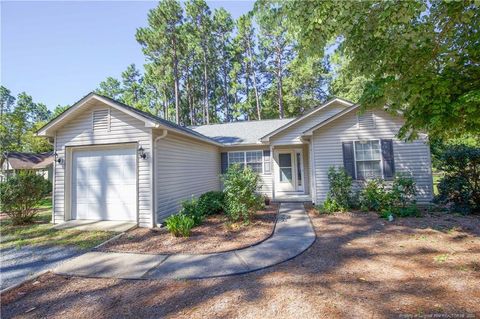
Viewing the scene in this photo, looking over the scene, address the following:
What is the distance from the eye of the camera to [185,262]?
4.32m

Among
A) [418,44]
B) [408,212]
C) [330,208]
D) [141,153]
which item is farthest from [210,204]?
[418,44]

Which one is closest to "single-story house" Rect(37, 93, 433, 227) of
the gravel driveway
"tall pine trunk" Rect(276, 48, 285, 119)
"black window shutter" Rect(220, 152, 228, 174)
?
"black window shutter" Rect(220, 152, 228, 174)

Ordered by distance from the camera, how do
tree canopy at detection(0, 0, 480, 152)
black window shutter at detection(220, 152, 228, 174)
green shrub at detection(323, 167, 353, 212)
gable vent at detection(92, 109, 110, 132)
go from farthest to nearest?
black window shutter at detection(220, 152, 228, 174), green shrub at detection(323, 167, 353, 212), gable vent at detection(92, 109, 110, 132), tree canopy at detection(0, 0, 480, 152)

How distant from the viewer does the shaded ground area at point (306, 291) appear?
276 centimetres

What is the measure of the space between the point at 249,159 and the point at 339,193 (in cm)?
524

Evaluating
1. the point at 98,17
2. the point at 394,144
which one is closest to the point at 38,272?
the point at 98,17

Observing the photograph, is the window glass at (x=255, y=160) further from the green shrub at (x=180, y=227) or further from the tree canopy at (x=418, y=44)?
the tree canopy at (x=418, y=44)

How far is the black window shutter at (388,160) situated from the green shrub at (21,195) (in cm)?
1245

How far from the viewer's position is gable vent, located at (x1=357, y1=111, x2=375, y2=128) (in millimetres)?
9031

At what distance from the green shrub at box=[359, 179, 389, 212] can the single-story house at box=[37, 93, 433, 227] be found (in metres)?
0.58

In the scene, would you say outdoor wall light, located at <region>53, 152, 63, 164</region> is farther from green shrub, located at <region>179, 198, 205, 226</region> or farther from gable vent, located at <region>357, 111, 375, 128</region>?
gable vent, located at <region>357, 111, 375, 128</region>

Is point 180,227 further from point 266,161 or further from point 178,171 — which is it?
point 266,161

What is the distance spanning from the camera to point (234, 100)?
29.1 m

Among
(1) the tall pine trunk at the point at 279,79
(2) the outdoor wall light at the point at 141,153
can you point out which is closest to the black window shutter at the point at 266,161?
(2) the outdoor wall light at the point at 141,153
